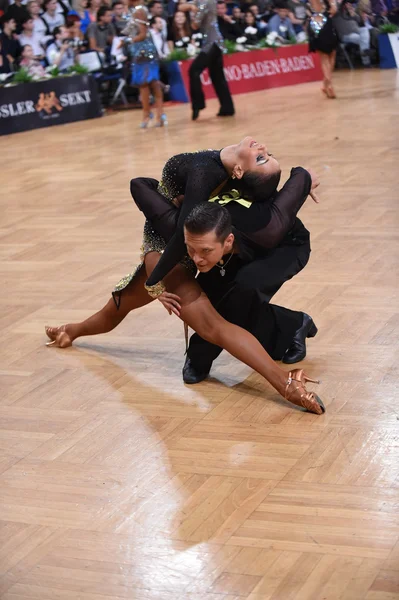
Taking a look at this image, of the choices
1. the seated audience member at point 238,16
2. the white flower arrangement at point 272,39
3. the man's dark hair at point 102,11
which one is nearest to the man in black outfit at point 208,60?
the man's dark hair at point 102,11

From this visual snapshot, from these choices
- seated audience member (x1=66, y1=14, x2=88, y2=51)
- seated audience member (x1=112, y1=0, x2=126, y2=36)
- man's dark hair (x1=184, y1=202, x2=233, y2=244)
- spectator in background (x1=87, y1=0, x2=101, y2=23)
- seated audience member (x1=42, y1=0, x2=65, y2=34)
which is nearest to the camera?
man's dark hair (x1=184, y1=202, x2=233, y2=244)

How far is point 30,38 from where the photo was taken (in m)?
13.6

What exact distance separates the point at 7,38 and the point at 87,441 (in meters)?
11.0

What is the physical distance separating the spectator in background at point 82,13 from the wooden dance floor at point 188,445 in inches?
378

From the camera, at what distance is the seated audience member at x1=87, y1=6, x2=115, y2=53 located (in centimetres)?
1415

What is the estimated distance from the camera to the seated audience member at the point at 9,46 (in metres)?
13.0

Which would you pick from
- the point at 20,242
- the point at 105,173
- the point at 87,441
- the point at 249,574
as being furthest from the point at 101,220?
the point at 249,574

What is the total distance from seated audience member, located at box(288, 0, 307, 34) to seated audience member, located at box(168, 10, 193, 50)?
8.15 feet

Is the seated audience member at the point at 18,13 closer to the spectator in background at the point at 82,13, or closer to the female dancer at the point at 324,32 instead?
the spectator in background at the point at 82,13

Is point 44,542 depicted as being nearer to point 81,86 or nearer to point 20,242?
point 20,242

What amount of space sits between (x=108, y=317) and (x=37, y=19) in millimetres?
10953

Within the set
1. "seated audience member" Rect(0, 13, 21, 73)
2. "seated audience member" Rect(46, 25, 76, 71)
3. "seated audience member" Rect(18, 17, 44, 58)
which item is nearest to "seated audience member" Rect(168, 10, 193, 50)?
"seated audience member" Rect(46, 25, 76, 71)

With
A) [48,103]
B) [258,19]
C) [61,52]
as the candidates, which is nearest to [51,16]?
[61,52]

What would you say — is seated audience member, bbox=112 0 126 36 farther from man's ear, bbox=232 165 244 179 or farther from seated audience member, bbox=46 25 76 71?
man's ear, bbox=232 165 244 179
